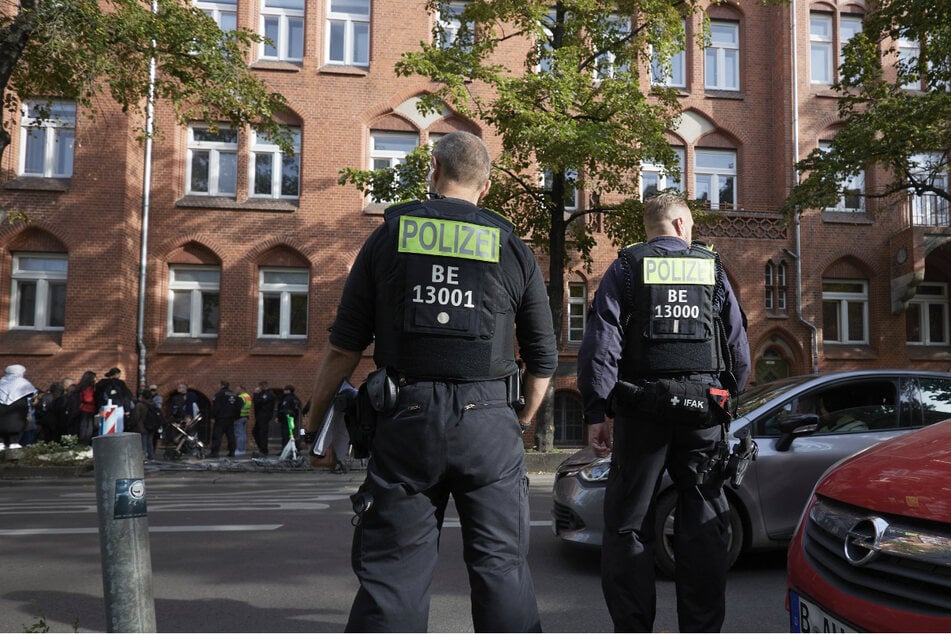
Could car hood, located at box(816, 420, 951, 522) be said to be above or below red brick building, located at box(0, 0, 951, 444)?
below

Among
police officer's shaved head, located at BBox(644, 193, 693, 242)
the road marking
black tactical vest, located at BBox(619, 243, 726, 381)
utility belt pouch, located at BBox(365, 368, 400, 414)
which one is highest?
police officer's shaved head, located at BBox(644, 193, 693, 242)

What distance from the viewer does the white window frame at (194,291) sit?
18.0 meters

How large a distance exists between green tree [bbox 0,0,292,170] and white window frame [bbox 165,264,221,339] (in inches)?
248

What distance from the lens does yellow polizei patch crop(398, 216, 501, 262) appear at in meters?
2.41

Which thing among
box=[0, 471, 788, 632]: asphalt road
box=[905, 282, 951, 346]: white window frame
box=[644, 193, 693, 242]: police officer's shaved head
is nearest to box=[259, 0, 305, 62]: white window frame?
box=[0, 471, 788, 632]: asphalt road

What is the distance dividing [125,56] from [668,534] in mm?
11111

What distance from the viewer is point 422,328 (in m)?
2.36

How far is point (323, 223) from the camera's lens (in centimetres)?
1819

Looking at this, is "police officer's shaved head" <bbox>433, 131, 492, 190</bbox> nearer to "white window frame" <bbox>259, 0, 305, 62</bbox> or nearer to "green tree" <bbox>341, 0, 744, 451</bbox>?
"green tree" <bbox>341, 0, 744, 451</bbox>

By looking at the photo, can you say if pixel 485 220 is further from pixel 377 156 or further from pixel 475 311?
pixel 377 156


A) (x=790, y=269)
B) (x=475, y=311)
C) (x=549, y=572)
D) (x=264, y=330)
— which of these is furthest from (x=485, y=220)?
(x=790, y=269)

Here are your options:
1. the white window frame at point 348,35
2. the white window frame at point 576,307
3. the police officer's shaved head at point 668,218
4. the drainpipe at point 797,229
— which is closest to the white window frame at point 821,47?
the drainpipe at point 797,229

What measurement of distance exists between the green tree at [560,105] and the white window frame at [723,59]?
6235mm

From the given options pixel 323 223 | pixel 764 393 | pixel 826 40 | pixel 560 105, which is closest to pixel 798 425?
pixel 764 393
